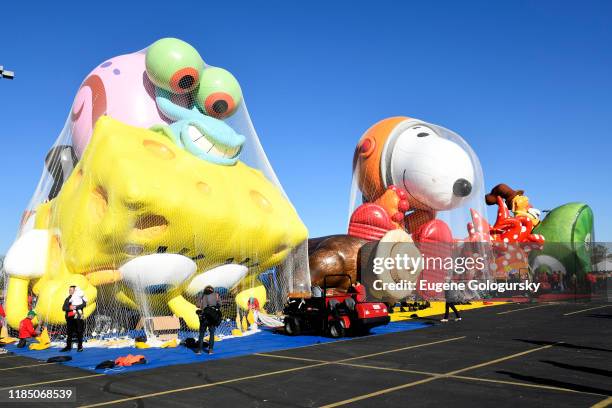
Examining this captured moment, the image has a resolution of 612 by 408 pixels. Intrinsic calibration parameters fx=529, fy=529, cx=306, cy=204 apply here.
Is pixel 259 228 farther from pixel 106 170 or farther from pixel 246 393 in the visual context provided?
pixel 246 393

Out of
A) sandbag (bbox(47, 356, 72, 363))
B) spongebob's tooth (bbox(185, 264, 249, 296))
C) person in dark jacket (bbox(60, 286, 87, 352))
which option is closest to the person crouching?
person in dark jacket (bbox(60, 286, 87, 352))

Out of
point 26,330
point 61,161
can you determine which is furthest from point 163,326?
point 61,161

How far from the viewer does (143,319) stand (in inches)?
481

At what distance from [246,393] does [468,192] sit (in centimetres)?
1648

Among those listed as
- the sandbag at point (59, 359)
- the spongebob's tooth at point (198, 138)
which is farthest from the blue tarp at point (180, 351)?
the spongebob's tooth at point (198, 138)

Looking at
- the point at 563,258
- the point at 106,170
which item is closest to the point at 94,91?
the point at 106,170

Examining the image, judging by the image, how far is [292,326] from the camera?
1330 cm

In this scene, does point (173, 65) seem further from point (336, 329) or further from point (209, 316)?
point (336, 329)

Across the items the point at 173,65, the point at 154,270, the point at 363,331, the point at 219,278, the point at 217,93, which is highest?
the point at 173,65

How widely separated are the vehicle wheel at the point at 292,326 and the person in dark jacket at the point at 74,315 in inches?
189

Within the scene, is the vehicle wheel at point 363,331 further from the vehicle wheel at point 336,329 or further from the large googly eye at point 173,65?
the large googly eye at point 173,65

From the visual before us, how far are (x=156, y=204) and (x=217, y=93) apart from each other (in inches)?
173

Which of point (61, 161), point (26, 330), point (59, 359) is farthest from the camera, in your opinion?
point (61, 161)

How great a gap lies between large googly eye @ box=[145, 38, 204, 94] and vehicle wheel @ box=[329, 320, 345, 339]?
7414mm
